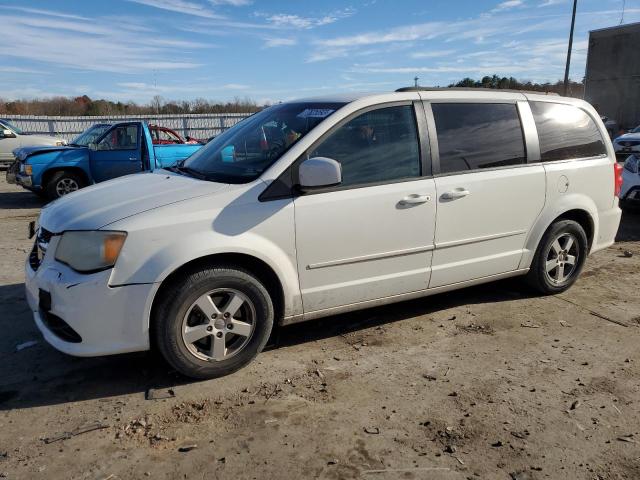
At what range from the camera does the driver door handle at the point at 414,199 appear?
3.78 meters

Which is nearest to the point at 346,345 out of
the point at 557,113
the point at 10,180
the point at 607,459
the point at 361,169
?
the point at 361,169

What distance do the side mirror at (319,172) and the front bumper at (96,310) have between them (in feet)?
3.76

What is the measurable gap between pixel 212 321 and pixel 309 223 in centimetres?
88

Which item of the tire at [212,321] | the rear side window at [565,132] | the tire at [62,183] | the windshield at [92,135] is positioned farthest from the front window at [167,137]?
the tire at [212,321]

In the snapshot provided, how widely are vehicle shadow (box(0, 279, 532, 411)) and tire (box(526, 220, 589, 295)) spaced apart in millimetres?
763

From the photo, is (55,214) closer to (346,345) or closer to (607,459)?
(346,345)

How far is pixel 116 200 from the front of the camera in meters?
3.40

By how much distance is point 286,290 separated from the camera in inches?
138

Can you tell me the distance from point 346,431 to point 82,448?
1.38 m

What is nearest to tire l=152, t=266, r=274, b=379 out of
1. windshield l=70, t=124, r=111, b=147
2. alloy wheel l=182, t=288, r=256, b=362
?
alloy wheel l=182, t=288, r=256, b=362

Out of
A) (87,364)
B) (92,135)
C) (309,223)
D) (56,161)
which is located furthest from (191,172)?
(92,135)

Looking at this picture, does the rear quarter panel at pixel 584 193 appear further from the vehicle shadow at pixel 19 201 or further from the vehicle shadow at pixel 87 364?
the vehicle shadow at pixel 19 201

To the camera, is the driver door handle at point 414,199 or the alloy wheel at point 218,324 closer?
the alloy wheel at point 218,324

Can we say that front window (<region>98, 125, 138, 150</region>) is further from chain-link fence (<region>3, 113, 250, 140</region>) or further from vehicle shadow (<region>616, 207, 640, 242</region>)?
chain-link fence (<region>3, 113, 250, 140</region>)
